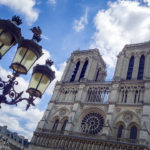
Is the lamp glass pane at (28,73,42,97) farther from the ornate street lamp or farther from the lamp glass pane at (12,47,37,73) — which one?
the ornate street lamp

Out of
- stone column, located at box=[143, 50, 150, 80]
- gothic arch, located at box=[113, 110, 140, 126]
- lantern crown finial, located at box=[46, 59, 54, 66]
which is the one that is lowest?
lantern crown finial, located at box=[46, 59, 54, 66]

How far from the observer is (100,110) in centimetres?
2752

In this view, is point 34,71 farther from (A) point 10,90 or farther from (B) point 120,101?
(B) point 120,101

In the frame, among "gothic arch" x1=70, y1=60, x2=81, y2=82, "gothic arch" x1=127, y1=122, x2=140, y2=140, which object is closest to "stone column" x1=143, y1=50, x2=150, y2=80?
"gothic arch" x1=127, y1=122, x2=140, y2=140

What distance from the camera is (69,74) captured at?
35.2 metres

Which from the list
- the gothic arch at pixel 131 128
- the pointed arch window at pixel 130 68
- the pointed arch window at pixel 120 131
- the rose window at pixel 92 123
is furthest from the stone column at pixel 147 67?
the rose window at pixel 92 123

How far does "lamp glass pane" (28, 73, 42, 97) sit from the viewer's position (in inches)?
187

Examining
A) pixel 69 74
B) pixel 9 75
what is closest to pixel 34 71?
pixel 9 75

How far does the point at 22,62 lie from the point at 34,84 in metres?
0.61

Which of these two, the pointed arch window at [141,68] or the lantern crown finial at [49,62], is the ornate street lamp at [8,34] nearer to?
the lantern crown finial at [49,62]

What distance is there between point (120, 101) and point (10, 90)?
2388cm

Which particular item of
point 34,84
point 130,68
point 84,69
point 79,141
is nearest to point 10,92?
point 34,84

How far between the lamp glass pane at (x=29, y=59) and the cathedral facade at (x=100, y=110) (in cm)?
2001

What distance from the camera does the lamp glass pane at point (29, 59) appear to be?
4563 mm
